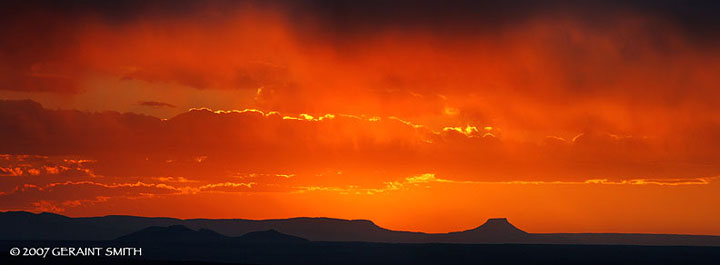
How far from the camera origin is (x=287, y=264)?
199125 mm

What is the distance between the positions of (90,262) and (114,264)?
3088mm

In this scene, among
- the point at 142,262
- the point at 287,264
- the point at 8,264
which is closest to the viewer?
the point at 8,264

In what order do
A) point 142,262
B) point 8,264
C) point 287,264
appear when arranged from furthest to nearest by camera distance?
point 287,264 → point 142,262 → point 8,264

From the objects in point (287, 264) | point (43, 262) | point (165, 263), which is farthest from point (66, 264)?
point (287, 264)

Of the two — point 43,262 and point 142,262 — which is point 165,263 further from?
point 43,262

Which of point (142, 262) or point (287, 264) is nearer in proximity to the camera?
point (142, 262)

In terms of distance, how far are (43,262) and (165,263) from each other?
15.6 meters

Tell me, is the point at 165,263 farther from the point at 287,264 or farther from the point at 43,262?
the point at 287,264

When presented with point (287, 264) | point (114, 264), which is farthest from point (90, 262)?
point (287, 264)

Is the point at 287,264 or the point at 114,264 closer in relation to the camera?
the point at 114,264

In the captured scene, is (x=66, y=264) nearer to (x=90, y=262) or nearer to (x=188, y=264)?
(x=90, y=262)

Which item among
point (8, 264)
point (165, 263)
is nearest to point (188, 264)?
point (165, 263)

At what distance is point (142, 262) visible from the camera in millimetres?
121188

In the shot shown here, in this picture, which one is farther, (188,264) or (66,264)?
(188,264)
